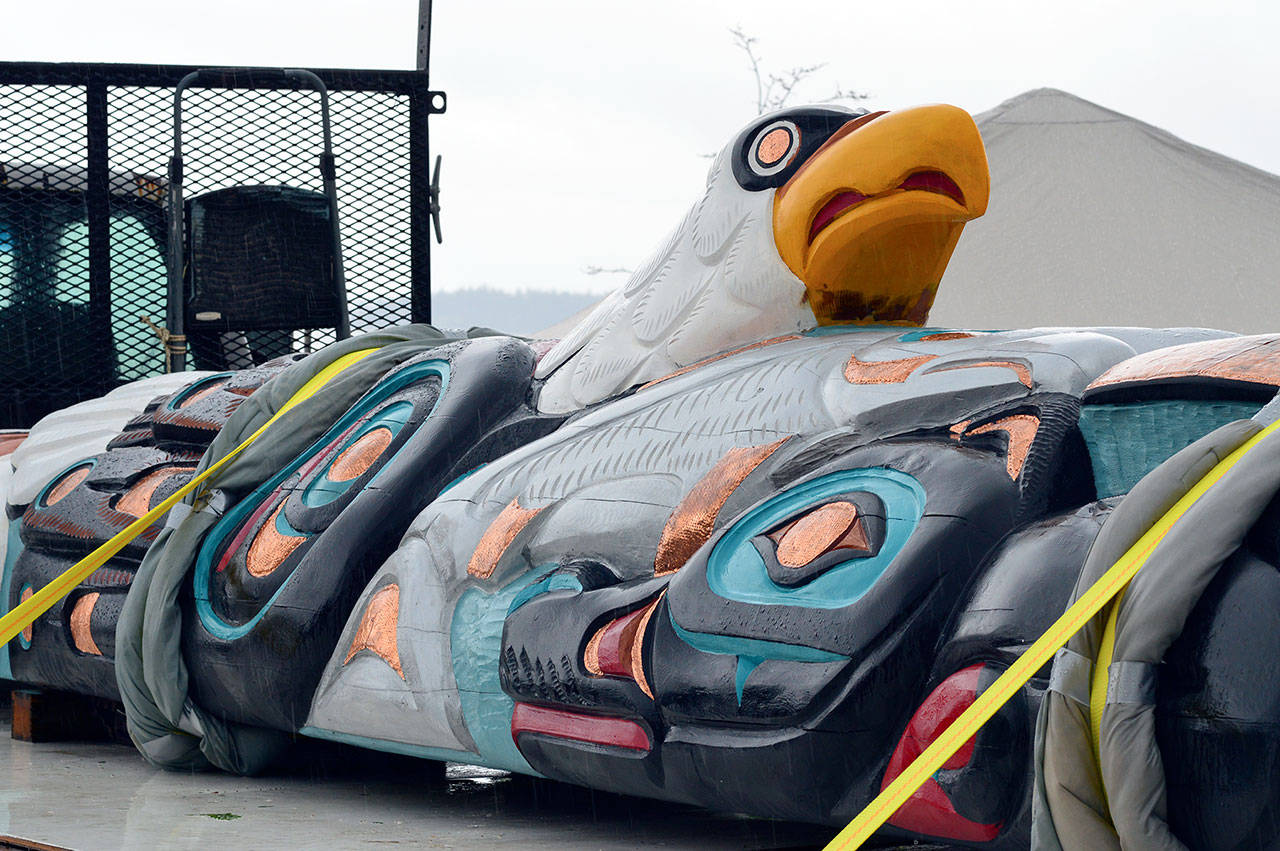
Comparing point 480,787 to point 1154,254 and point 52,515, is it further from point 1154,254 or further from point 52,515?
point 1154,254

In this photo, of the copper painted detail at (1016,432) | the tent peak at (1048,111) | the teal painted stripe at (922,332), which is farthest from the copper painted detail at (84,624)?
the tent peak at (1048,111)

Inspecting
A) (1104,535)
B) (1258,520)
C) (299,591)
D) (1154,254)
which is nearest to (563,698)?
(299,591)

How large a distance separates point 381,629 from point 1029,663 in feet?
6.29

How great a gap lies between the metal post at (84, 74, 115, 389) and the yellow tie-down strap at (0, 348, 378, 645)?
164cm

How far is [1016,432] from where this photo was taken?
3064 mm

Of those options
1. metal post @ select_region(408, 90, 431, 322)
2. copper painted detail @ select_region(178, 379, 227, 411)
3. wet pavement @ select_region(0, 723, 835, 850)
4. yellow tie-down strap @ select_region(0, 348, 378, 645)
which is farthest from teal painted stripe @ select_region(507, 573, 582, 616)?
metal post @ select_region(408, 90, 431, 322)

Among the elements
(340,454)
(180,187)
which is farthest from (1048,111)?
(340,454)

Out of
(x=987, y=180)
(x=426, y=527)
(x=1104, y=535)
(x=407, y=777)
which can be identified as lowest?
(x=407, y=777)

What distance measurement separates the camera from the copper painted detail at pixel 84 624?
4.70 meters

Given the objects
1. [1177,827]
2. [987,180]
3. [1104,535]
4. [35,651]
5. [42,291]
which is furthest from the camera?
[42,291]

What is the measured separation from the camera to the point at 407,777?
459 centimetres

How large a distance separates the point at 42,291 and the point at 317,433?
2.15 metres

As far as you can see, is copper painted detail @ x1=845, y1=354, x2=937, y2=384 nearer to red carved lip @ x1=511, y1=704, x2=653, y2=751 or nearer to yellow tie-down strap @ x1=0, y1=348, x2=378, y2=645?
red carved lip @ x1=511, y1=704, x2=653, y2=751

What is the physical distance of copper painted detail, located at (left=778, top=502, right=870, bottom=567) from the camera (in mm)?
3016
